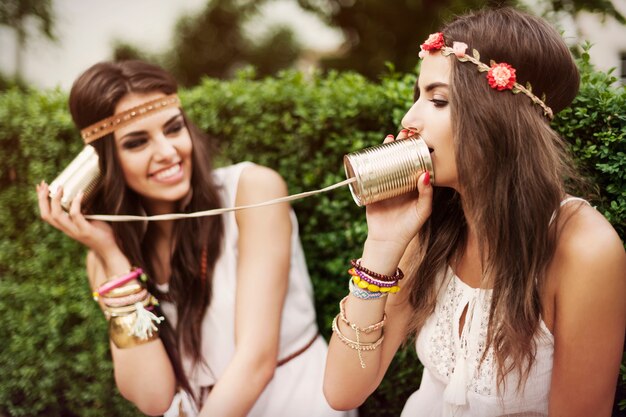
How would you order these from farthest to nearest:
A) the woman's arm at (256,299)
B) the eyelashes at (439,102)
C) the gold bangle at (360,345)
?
the woman's arm at (256,299) → the gold bangle at (360,345) → the eyelashes at (439,102)

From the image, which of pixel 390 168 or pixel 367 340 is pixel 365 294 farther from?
pixel 390 168

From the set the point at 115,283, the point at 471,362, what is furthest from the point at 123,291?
the point at 471,362

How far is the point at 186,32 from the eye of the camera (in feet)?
66.9

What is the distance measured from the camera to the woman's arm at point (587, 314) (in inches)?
61.9

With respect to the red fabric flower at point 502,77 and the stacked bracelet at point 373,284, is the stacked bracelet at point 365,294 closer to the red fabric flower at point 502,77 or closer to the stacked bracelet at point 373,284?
the stacked bracelet at point 373,284

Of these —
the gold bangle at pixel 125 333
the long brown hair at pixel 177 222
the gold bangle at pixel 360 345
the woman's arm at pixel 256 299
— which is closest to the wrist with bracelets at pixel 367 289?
the gold bangle at pixel 360 345

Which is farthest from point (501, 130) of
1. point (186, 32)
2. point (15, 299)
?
point (186, 32)

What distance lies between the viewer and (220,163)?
3.40 metres

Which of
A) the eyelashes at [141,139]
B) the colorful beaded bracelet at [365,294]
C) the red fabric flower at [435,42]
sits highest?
the red fabric flower at [435,42]

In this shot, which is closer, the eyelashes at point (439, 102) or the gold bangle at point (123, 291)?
the eyelashes at point (439, 102)

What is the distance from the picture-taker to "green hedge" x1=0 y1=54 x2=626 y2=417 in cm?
288

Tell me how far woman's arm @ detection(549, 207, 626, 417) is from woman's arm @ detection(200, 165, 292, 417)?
4.08ft

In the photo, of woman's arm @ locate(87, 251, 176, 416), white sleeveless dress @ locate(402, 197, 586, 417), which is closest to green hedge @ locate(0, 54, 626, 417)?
white sleeveless dress @ locate(402, 197, 586, 417)

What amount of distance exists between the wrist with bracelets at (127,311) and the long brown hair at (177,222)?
0.19 m
